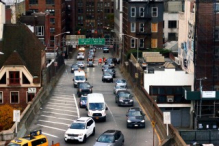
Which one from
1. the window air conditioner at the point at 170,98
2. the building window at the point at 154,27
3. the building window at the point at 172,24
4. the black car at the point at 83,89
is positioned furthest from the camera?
the building window at the point at 172,24

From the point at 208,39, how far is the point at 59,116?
34319 millimetres

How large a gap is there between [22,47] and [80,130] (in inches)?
1580

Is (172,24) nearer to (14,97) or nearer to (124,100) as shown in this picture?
(14,97)

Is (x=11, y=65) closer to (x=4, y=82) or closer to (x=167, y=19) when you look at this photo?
(x=4, y=82)

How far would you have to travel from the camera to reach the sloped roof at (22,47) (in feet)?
258

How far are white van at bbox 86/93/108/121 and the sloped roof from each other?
23.4 meters

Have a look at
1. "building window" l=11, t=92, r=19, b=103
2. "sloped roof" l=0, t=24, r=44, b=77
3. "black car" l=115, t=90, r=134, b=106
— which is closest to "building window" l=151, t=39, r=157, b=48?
"sloped roof" l=0, t=24, r=44, b=77

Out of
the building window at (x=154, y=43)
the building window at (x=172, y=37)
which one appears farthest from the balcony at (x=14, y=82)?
the building window at (x=172, y=37)

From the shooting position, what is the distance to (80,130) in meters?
43.6

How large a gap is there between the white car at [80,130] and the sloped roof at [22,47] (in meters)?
32.7

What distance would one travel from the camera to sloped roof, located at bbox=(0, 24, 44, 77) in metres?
78.7

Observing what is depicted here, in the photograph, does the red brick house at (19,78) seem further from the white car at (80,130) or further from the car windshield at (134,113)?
the white car at (80,130)

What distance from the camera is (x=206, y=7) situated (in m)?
81.9

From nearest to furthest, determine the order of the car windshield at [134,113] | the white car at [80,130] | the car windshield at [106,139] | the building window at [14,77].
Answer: the car windshield at [106,139]
the white car at [80,130]
the car windshield at [134,113]
the building window at [14,77]
